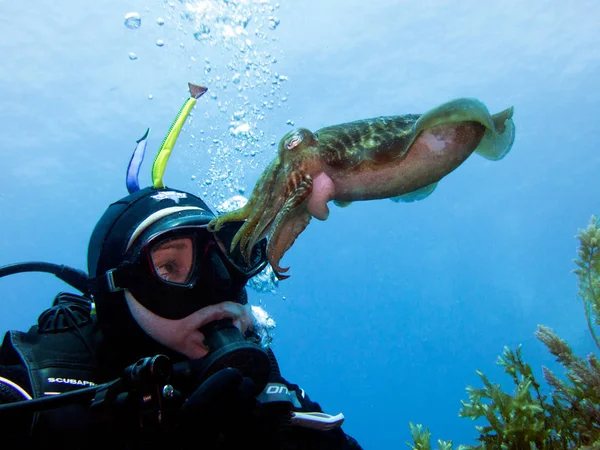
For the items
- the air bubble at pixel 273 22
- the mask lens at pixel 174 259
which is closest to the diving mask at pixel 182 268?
the mask lens at pixel 174 259

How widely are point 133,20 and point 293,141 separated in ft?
49.1

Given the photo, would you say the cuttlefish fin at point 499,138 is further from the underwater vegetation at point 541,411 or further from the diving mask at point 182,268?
the diving mask at point 182,268

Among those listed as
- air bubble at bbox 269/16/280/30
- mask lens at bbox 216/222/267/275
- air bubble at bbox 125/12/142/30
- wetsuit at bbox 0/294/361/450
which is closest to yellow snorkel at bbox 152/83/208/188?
mask lens at bbox 216/222/267/275

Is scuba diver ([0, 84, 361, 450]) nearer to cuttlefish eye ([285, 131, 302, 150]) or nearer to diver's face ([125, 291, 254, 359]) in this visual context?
diver's face ([125, 291, 254, 359])

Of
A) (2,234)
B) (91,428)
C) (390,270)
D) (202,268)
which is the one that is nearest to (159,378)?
(91,428)

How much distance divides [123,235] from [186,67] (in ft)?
49.4

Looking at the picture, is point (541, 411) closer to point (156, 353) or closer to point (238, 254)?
point (238, 254)

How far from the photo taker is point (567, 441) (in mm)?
2721

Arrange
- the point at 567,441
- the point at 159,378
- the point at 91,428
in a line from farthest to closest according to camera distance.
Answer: the point at 567,441, the point at 91,428, the point at 159,378

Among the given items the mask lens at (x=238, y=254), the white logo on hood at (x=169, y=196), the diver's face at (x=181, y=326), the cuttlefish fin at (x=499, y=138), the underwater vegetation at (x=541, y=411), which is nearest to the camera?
the underwater vegetation at (x=541, y=411)

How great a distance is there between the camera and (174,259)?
349cm

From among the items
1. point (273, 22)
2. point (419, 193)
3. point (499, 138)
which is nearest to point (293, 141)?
point (419, 193)

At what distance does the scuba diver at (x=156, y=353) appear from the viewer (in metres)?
2.05

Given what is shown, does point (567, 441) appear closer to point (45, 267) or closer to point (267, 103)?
point (45, 267)
